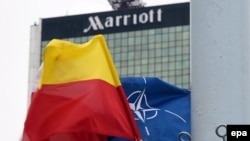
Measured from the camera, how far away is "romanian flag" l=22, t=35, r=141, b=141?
24.4 feet

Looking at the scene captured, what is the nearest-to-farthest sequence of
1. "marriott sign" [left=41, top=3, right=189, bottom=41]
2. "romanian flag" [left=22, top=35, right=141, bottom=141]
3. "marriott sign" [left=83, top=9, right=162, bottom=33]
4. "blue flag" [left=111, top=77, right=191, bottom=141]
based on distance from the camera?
1. "romanian flag" [left=22, top=35, right=141, bottom=141]
2. "blue flag" [left=111, top=77, right=191, bottom=141]
3. "marriott sign" [left=41, top=3, right=189, bottom=41]
4. "marriott sign" [left=83, top=9, right=162, bottom=33]

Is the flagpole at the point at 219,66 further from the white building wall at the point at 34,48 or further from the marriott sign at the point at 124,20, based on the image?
the white building wall at the point at 34,48

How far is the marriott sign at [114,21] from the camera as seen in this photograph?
93875 millimetres

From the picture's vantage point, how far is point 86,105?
296 inches

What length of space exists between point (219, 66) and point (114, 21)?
93302 mm

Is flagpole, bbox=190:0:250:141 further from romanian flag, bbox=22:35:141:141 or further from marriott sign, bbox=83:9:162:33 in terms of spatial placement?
marriott sign, bbox=83:9:162:33

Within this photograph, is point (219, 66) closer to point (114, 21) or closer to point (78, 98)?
point (78, 98)

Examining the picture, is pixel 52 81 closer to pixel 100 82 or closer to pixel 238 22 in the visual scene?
pixel 100 82

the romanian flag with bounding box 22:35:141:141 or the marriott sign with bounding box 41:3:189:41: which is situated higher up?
the marriott sign with bounding box 41:3:189:41

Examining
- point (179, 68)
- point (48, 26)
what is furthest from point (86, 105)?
point (48, 26)

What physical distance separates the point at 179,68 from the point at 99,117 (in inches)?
3330

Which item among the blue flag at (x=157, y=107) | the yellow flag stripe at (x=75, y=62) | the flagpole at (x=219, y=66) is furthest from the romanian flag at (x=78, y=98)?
the flagpole at (x=219, y=66)
